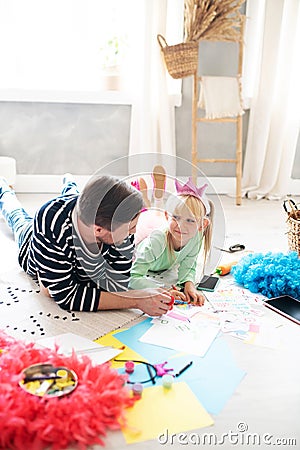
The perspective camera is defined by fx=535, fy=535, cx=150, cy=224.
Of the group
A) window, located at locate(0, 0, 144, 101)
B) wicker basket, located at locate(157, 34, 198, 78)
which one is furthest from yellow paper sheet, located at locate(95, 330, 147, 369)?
window, located at locate(0, 0, 144, 101)

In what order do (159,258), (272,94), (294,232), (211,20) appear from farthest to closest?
(272,94) < (211,20) < (294,232) < (159,258)

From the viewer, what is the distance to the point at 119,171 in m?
1.72

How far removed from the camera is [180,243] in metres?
1.90

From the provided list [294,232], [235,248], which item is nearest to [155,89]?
[235,248]

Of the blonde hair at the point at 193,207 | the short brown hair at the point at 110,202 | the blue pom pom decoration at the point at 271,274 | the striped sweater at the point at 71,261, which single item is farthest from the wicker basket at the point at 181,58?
the short brown hair at the point at 110,202

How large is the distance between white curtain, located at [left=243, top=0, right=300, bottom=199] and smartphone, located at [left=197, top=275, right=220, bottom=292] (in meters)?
1.66

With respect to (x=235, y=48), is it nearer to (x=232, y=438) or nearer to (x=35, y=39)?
(x=35, y=39)

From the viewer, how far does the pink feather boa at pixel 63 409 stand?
1.17 meters

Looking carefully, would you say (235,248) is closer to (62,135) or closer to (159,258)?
(159,258)

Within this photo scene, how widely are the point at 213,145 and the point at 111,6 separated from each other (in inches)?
44.9

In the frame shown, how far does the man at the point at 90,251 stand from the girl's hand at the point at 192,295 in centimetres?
16

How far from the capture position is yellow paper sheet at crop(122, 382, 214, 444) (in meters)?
1.25

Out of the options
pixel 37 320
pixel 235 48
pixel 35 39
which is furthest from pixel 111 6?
pixel 37 320

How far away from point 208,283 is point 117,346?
0.63 metres
